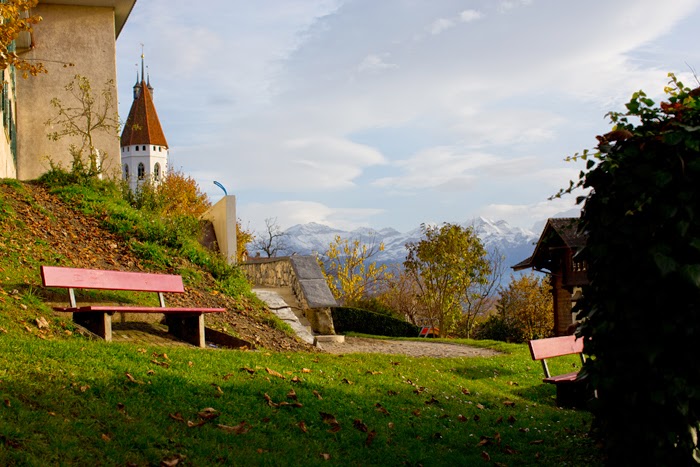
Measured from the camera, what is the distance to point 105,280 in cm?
1016

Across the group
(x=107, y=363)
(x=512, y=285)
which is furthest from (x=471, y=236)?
(x=107, y=363)

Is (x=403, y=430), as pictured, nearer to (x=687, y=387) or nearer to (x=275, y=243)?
(x=687, y=387)

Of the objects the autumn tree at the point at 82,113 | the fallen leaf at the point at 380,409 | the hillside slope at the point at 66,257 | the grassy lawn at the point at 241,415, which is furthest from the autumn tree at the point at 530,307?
the fallen leaf at the point at 380,409

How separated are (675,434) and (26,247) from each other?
10.4 m

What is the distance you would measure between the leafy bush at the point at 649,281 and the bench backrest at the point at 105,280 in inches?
262

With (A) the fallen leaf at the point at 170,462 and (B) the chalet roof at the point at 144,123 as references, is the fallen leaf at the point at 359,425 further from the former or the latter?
(B) the chalet roof at the point at 144,123

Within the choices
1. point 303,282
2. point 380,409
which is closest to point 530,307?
point 303,282

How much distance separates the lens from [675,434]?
16.0ft

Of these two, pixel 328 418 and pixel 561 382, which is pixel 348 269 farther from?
pixel 328 418

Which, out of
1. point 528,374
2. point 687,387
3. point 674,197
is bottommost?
point 528,374

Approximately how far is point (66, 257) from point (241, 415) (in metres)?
7.28

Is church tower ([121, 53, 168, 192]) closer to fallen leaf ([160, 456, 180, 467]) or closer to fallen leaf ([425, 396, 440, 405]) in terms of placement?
fallen leaf ([425, 396, 440, 405])

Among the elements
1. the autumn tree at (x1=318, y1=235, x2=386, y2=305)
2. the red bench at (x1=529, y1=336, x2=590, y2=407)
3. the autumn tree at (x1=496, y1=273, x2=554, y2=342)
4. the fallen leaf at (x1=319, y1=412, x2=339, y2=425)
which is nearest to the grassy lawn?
the fallen leaf at (x1=319, y1=412, x2=339, y2=425)

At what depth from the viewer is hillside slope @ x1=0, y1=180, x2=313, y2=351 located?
1080 centimetres
